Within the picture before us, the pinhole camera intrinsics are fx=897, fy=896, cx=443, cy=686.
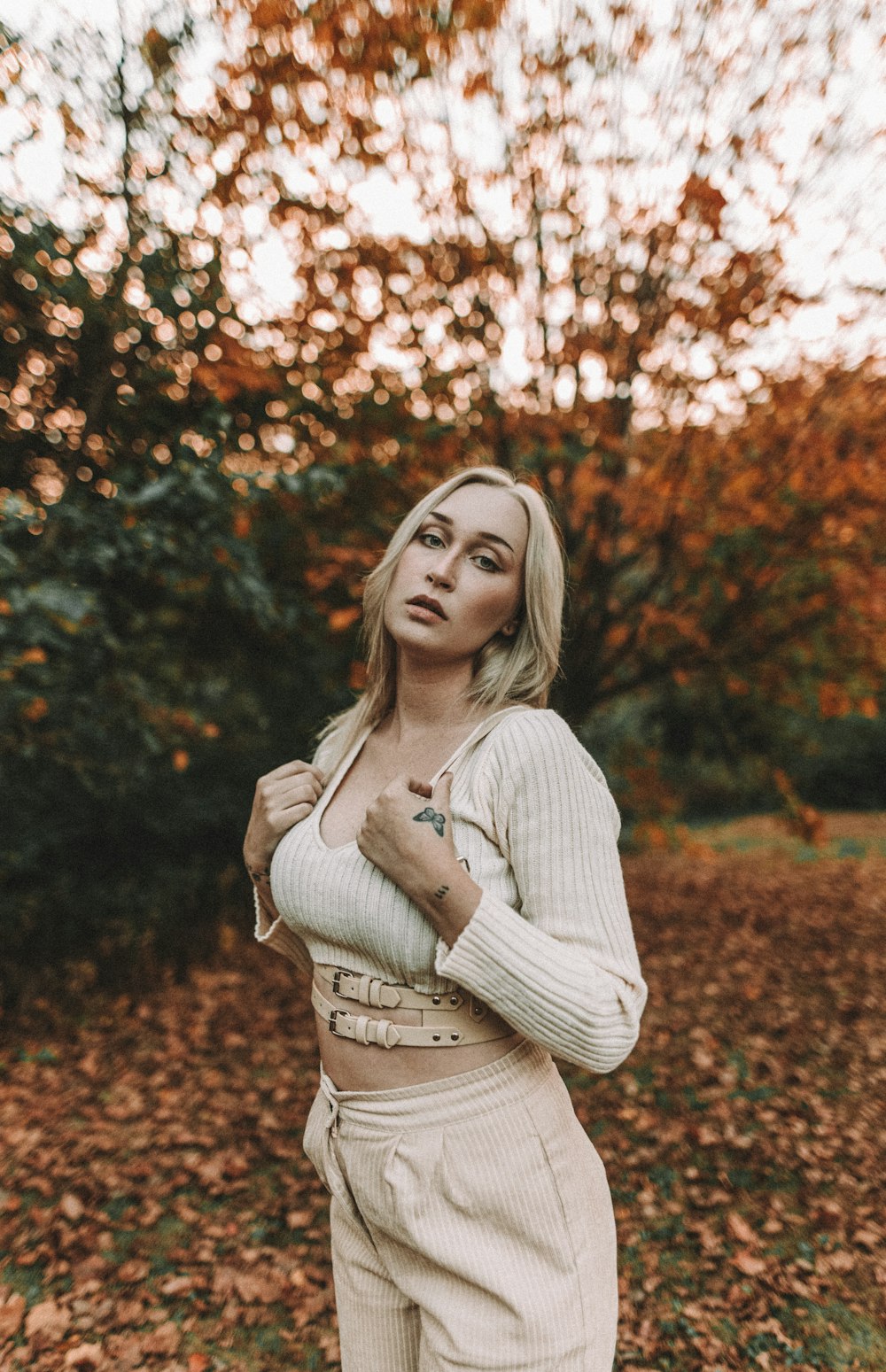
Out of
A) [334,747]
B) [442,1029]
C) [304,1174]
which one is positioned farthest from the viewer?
[304,1174]

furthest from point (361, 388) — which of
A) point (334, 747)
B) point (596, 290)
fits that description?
point (334, 747)

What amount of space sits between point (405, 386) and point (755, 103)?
219 centimetres

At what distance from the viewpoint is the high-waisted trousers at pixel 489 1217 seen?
1486 mm

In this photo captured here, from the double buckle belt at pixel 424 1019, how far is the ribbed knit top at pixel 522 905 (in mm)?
22

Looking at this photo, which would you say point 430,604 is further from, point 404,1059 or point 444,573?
point 404,1059

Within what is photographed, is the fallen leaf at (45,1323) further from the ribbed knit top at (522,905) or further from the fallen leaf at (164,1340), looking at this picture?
the ribbed knit top at (522,905)

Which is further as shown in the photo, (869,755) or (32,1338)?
(869,755)

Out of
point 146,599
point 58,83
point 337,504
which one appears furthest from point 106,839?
point 58,83

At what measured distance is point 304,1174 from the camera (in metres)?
4.16

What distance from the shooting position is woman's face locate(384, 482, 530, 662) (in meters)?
1.79

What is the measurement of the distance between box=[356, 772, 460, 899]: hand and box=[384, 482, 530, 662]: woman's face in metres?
0.34

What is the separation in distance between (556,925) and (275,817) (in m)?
0.66

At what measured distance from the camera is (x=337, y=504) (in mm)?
5254

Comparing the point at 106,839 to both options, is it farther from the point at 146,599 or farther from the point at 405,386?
the point at 405,386
